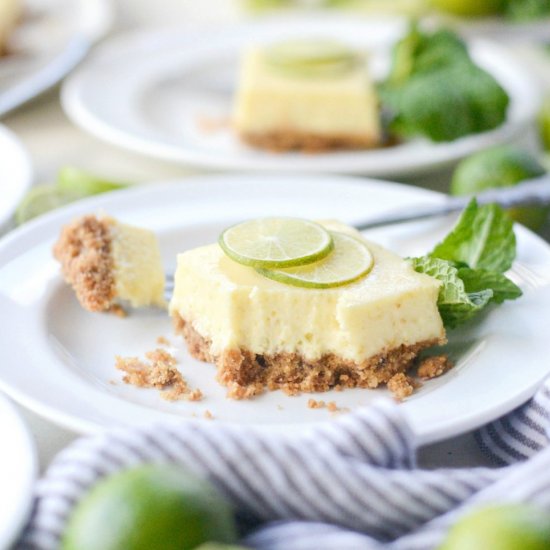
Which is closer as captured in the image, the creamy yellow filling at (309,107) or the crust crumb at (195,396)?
the crust crumb at (195,396)

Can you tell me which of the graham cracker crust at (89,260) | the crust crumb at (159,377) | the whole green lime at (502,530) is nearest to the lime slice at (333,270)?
the crust crumb at (159,377)

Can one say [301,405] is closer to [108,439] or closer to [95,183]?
[108,439]

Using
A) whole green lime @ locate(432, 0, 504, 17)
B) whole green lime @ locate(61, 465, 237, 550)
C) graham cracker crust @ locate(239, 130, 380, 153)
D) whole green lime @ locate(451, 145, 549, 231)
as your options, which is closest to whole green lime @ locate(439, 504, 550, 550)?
whole green lime @ locate(61, 465, 237, 550)

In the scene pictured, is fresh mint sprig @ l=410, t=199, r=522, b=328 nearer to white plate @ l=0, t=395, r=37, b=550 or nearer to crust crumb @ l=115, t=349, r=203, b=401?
crust crumb @ l=115, t=349, r=203, b=401

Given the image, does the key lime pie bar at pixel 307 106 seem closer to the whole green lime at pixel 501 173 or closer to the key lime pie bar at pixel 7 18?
the whole green lime at pixel 501 173

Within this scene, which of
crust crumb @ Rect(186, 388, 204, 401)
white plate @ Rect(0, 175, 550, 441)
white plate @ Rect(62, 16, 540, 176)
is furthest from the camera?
white plate @ Rect(62, 16, 540, 176)

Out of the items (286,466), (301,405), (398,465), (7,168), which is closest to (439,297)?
(301,405)

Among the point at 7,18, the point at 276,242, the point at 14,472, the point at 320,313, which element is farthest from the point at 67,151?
the point at 14,472
